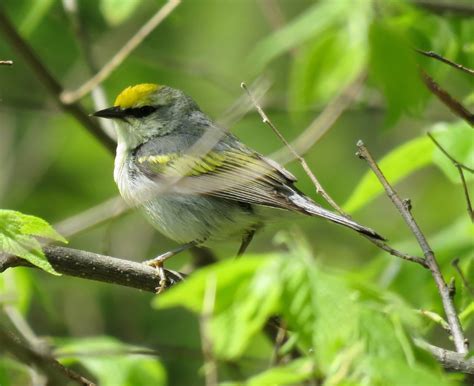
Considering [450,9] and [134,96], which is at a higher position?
[450,9]

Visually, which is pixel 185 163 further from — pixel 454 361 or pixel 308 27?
pixel 454 361

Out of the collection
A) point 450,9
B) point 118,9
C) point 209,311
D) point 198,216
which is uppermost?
point 450,9

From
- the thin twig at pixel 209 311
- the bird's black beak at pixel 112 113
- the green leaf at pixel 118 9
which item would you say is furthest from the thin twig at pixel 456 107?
the bird's black beak at pixel 112 113

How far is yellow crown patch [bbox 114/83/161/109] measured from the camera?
19.8ft

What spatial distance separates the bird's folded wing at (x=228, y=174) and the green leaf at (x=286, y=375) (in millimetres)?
2762

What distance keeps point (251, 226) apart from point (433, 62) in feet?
5.15

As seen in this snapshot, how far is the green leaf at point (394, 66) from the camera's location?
3.80 meters

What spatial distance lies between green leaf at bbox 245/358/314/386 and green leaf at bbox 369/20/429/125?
1.86 meters

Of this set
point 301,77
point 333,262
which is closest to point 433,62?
point 301,77

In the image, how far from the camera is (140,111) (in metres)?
6.20

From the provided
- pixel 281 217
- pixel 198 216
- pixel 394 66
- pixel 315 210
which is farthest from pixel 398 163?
pixel 198 216

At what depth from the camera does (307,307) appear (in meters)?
2.29

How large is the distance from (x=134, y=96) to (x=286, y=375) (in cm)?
409

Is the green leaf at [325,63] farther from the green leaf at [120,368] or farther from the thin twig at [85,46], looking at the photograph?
the green leaf at [120,368]
